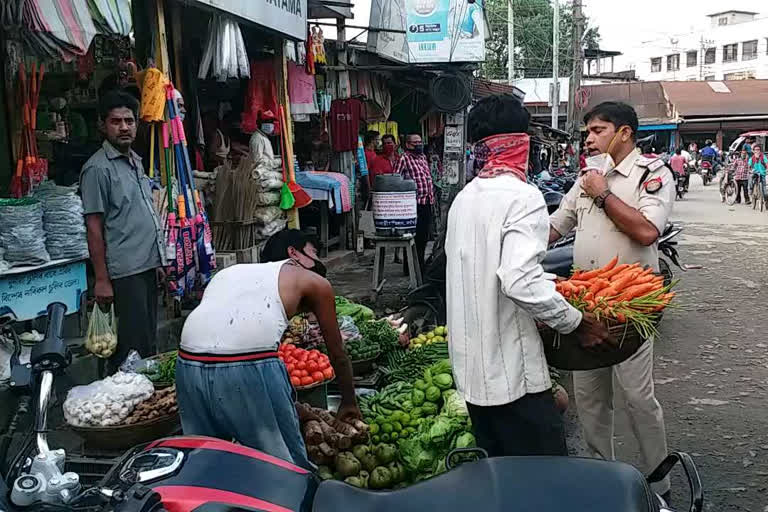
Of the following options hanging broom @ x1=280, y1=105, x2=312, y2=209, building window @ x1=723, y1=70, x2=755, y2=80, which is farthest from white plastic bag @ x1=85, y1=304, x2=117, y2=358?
building window @ x1=723, y1=70, x2=755, y2=80

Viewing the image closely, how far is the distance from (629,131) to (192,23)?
5.82 meters

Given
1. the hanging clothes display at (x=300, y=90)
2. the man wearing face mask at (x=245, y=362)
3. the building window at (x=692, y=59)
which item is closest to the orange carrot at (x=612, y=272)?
the man wearing face mask at (x=245, y=362)

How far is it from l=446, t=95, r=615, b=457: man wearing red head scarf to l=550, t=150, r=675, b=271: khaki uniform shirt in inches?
38.7

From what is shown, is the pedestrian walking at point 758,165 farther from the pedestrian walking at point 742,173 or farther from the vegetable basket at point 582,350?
the vegetable basket at point 582,350

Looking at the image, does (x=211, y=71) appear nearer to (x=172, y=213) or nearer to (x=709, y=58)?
(x=172, y=213)

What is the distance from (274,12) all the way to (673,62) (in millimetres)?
61597

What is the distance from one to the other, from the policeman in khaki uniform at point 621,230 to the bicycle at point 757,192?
61.0ft

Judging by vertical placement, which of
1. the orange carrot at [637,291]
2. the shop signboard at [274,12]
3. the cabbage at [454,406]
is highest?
the shop signboard at [274,12]

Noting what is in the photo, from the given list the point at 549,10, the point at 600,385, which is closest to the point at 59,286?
the point at 600,385

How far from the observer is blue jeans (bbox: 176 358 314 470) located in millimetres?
2770

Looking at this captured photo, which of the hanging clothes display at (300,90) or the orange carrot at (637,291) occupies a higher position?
the hanging clothes display at (300,90)

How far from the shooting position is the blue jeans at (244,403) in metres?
2.77

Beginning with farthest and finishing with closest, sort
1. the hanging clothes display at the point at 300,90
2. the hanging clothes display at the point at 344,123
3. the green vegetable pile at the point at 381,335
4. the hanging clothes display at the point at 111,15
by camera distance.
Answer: the hanging clothes display at the point at 344,123 < the hanging clothes display at the point at 300,90 < the green vegetable pile at the point at 381,335 < the hanging clothes display at the point at 111,15

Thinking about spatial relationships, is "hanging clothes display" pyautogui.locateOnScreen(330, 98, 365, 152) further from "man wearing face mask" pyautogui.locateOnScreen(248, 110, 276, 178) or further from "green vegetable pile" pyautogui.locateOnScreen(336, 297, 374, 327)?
"green vegetable pile" pyautogui.locateOnScreen(336, 297, 374, 327)
